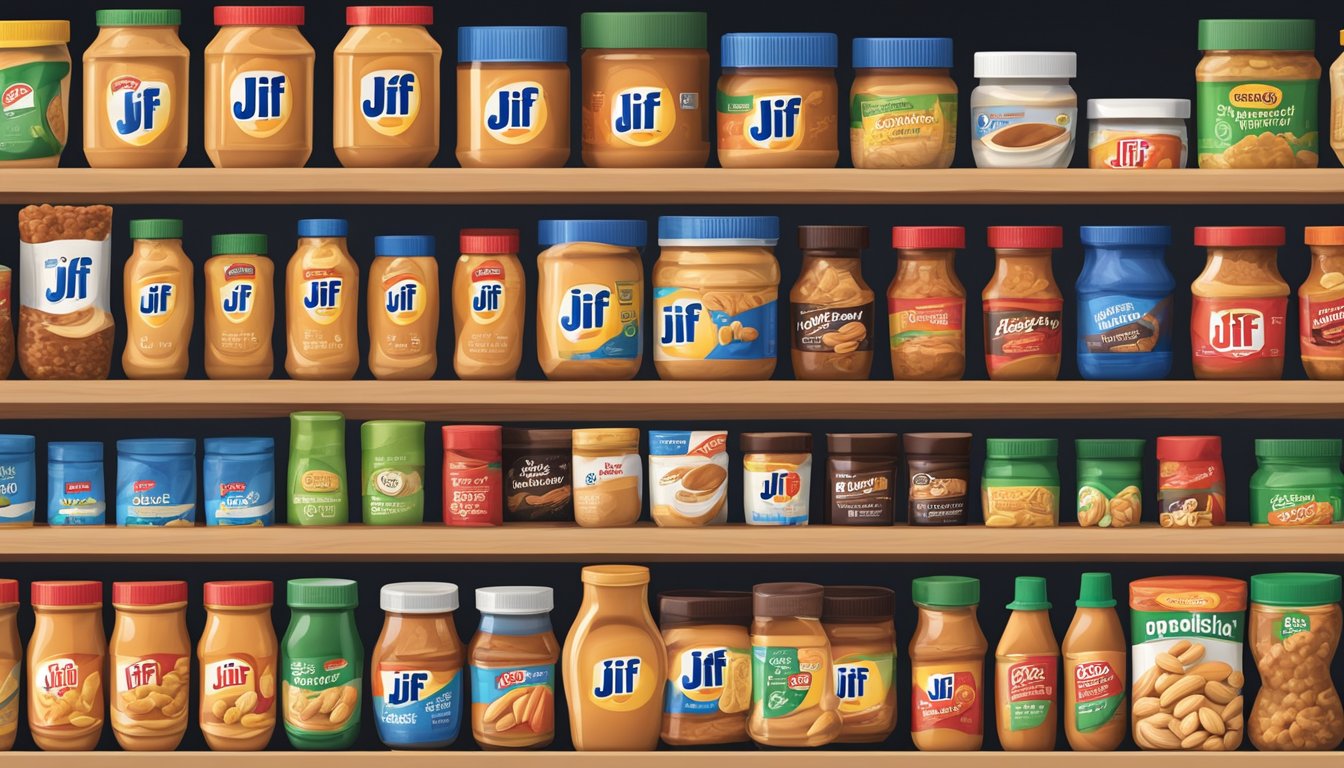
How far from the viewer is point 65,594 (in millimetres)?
2396

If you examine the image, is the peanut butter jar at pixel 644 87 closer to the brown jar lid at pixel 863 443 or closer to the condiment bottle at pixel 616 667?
the brown jar lid at pixel 863 443

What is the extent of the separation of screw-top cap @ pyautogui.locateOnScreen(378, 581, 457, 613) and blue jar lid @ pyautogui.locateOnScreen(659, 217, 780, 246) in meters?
0.53

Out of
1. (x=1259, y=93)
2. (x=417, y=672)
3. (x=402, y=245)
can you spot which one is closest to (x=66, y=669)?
(x=417, y=672)

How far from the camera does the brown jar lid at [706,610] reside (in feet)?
7.99

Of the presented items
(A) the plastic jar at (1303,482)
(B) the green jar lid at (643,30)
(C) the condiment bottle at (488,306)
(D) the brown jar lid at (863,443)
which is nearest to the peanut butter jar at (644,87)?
(B) the green jar lid at (643,30)

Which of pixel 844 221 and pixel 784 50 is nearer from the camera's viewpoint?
pixel 784 50

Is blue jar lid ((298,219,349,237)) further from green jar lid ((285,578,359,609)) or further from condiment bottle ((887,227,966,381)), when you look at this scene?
condiment bottle ((887,227,966,381))

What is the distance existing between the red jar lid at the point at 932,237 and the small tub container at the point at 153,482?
3.15 ft

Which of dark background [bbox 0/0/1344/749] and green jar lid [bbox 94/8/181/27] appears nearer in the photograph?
green jar lid [bbox 94/8/181/27]

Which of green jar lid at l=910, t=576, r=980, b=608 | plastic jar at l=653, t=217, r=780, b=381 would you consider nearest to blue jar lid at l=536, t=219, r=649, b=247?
plastic jar at l=653, t=217, r=780, b=381

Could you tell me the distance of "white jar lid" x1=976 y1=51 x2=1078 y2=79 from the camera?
7.85 ft

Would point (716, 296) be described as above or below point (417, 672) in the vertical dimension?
above

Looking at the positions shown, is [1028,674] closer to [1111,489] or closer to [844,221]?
[1111,489]

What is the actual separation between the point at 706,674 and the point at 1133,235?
780 mm
